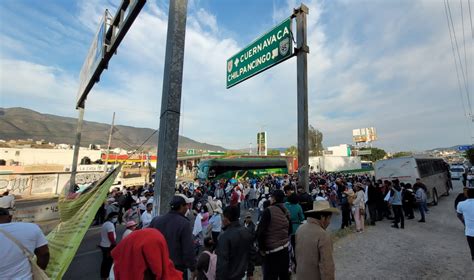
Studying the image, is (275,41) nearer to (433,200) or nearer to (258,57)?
(258,57)

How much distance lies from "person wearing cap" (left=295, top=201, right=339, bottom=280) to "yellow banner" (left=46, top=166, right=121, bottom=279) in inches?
95.6

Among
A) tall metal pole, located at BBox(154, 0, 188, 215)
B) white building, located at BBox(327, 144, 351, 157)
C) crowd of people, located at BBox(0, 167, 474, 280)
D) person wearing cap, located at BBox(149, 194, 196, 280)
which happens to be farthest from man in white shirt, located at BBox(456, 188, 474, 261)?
white building, located at BBox(327, 144, 351, 157)

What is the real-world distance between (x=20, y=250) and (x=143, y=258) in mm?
1452

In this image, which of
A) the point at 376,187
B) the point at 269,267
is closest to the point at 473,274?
the point at 269,267

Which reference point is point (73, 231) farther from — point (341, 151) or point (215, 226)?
point (341, 151)

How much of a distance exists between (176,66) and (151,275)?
2.24 m

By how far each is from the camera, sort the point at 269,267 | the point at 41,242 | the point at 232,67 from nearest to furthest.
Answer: the point at 41,242 → the point at 269,267 → the point at 232,67

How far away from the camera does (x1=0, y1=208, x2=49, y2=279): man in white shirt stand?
2.17m

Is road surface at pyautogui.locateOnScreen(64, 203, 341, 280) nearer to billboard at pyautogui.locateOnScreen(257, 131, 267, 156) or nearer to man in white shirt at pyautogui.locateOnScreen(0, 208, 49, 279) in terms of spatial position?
man in white shirt at pyautogui.locateOnScreen(0, 208, 49, 279)

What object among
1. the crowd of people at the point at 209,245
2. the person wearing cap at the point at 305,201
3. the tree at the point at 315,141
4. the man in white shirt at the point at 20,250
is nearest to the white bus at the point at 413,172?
the crowd of people at the point at 209,245

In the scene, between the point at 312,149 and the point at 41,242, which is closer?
the point at 41,242

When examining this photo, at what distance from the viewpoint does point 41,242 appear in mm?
2426

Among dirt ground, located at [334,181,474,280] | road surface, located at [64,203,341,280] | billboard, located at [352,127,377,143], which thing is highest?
billboard, located at [352,127,377,143]

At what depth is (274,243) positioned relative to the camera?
377cm
